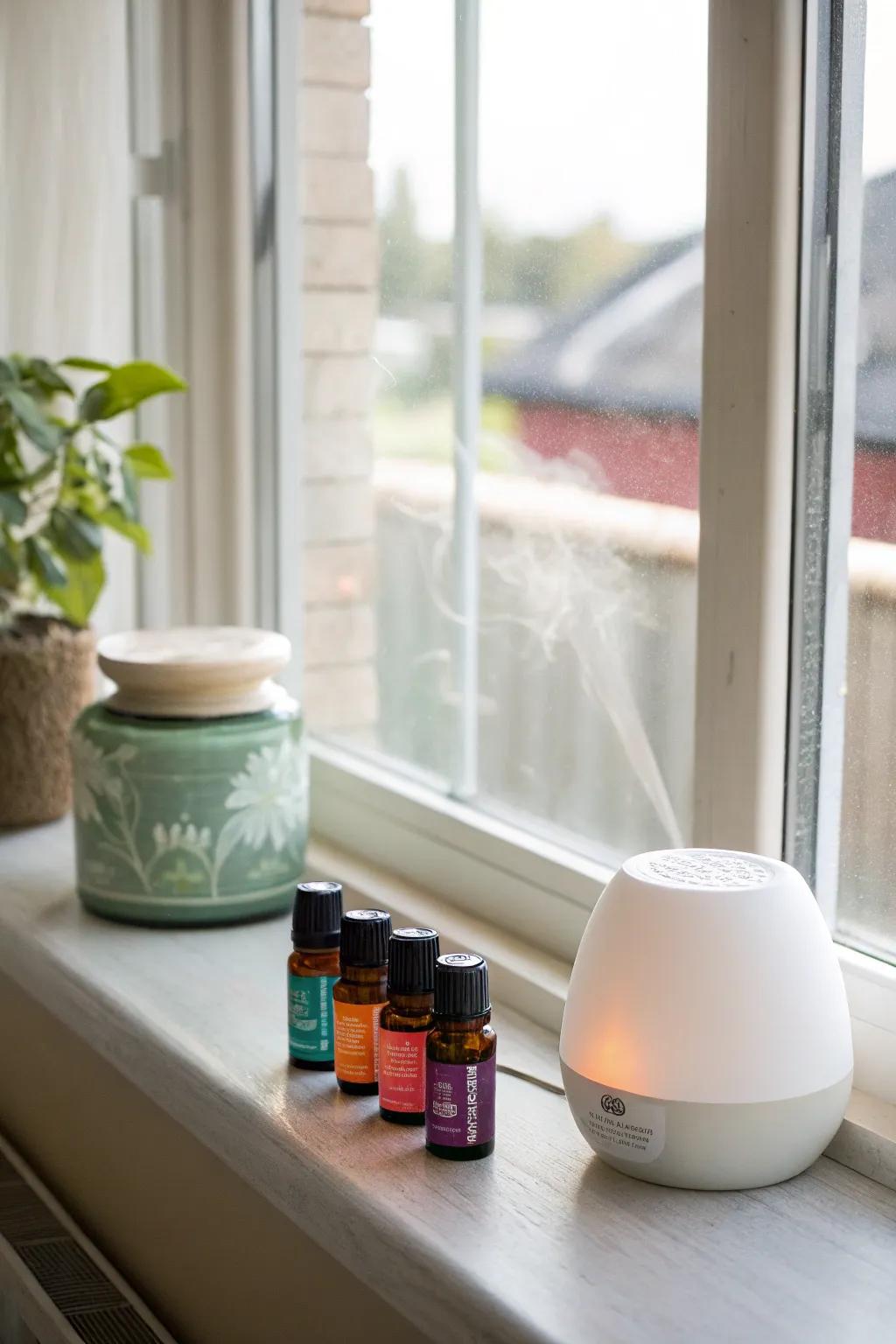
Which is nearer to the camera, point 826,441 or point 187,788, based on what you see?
point 826,441

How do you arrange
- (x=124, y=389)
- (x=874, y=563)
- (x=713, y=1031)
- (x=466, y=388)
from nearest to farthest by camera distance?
(x=713, y=1031) → (x=874, y=563) → (x=466, y=388) → (x=124, y=389)

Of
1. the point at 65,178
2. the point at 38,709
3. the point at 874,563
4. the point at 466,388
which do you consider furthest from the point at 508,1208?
the point at 65,178

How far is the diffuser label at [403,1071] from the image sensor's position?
0.90m

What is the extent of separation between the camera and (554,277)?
3.75ft

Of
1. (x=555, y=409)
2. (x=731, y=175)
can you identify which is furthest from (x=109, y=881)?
(x=731, y=175)

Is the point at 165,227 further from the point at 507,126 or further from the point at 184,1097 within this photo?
the point at 184,1097

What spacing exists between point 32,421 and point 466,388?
380 mm

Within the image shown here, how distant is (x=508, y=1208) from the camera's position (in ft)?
2.71

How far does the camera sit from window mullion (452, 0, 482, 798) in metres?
1.23

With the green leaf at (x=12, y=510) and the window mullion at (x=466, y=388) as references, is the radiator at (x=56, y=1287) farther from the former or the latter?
the green leaf at (x=12, y=510)

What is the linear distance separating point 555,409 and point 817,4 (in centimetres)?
36

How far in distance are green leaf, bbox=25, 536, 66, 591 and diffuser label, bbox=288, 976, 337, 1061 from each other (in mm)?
571

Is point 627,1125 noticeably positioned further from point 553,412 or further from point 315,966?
point 553,412

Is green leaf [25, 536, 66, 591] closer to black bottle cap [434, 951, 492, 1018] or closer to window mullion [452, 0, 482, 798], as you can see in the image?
window mullion [452, 0, 482, 798]
